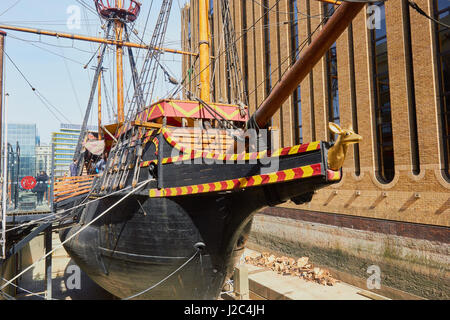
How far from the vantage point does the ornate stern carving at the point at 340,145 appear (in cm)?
356

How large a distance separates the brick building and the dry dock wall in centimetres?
3

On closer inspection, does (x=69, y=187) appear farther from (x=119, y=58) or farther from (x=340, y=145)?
(x=119, y=58)

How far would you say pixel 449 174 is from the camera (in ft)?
31.8

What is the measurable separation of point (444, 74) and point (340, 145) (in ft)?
28.5

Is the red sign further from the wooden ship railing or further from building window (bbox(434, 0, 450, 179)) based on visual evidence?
building window (bbox(434, 0, 450, 179))

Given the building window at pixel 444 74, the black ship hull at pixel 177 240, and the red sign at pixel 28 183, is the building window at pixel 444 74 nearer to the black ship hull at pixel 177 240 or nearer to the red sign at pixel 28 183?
the black ship hull at pixel 177 240

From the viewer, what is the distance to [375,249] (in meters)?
11.2

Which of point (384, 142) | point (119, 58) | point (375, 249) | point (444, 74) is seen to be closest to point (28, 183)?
point (119, 58)

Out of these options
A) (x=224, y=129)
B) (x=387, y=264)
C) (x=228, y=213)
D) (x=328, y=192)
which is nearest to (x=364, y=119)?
(x=328, y=192)

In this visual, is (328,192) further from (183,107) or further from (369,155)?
(183,107)

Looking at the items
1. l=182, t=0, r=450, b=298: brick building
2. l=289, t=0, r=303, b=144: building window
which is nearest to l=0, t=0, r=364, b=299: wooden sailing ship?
l=182, t=0, r=450, b=298: brick building

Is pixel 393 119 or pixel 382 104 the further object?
pixel 382 104

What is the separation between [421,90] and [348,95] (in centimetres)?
322

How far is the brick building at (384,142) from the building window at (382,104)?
0.12 ft
